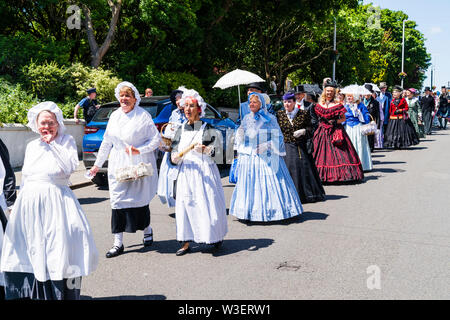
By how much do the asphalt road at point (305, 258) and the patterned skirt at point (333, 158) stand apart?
1.58 m

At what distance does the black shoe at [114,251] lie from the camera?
5773 mm

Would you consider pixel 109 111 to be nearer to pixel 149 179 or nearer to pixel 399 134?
pixel 149 179

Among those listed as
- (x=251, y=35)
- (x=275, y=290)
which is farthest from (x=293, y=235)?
(x=251, y=35)

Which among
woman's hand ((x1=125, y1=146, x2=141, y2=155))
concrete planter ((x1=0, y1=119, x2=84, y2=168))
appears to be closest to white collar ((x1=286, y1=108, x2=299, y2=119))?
woman's hand ((x1=125, y1=146, x2=141, y2=155))

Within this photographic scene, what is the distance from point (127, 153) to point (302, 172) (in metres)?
3.84

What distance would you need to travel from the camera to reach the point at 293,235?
6586mm

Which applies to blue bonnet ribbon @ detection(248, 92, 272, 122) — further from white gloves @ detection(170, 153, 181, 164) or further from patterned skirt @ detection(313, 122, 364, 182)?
patterned skirt @ detection(313, 122, 364, 182)

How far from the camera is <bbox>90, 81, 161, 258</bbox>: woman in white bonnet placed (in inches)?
229

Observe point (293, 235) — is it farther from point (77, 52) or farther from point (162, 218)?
point (77, 52)

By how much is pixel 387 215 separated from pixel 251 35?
28436 mm

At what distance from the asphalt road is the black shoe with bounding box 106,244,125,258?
61 mm

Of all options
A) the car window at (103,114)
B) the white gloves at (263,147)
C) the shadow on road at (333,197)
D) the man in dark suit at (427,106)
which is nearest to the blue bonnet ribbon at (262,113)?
the white gloves at (263,147)

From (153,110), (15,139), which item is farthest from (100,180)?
(15,139)

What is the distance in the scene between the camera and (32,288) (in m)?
3.79
